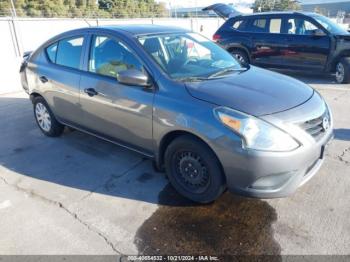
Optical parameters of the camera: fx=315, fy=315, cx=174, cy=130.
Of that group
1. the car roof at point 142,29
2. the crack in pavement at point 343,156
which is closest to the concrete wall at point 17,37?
the car roof at point 142,29

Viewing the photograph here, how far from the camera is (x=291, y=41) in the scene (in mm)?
7898

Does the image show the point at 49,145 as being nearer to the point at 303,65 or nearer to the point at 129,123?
the point at 129,123

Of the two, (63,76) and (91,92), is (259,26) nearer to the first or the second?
(63,76)

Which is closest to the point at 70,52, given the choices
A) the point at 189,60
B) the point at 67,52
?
the point at 67,52

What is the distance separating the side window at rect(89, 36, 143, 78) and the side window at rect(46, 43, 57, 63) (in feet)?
3.06

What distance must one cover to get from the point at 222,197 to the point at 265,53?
245 inches

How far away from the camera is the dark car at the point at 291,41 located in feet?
24.5

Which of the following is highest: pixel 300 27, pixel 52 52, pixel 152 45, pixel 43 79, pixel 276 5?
pixel 152 45

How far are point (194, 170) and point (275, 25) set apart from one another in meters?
6.65

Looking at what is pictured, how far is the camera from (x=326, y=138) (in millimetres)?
2867

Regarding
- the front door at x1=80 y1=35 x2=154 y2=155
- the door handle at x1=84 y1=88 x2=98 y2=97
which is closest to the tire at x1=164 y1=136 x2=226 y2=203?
the front door at x1=80 y1=35 x2=154 y2=155

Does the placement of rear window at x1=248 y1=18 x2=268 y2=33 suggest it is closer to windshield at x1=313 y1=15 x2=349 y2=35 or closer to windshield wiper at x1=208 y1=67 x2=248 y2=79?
windshield at x1=313 y1=15 x2=349 y2=35

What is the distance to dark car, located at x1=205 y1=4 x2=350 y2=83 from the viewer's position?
7453 mm

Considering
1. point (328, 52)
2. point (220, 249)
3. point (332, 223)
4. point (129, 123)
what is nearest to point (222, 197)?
point (220, 249)
